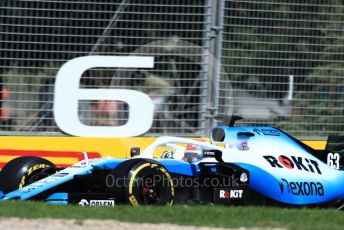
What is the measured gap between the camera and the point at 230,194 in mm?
7395

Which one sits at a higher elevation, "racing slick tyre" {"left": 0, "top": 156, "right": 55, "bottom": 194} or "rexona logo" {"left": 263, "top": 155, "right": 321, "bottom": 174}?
"rexona logo" {"left": 263, "top": 155, "right": 321, "bottom": 174}

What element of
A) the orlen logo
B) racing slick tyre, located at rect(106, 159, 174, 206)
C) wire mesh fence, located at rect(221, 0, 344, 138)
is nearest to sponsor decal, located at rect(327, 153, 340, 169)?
the orlen logo

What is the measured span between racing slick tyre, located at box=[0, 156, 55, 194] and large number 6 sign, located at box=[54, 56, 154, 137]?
239 cm

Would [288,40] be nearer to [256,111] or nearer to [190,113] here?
[256,111]

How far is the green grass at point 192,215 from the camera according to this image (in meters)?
5.99

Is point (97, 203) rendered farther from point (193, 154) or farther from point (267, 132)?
point (267, 132)

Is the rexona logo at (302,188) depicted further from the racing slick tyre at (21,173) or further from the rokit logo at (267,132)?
the racing slick tyre at (21,173)

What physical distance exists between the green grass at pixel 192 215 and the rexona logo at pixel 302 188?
35.6 inches

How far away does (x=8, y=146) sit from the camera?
9961 mm

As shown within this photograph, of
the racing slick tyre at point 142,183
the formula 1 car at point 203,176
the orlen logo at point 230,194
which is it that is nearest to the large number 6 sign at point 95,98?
the formula 1 car at point 203,176

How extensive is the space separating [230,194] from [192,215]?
3.96 feet

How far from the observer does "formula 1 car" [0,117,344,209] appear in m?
6.90

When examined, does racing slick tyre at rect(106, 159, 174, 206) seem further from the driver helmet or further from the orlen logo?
the driver helmet

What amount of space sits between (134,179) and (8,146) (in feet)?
12.4
